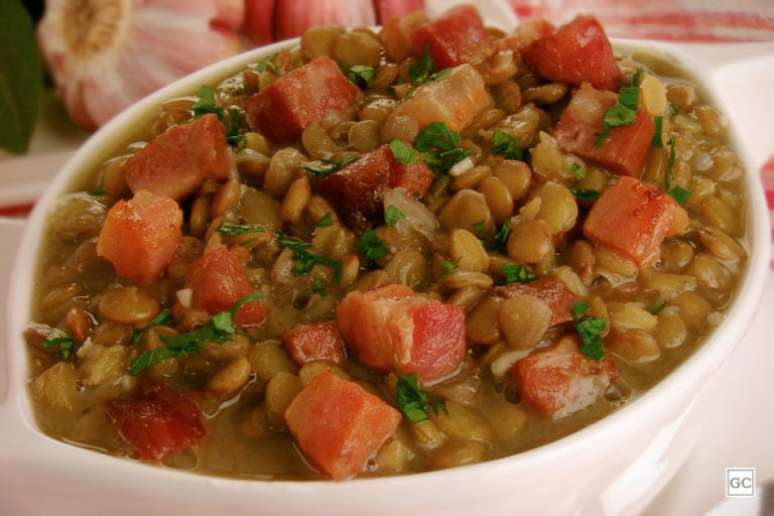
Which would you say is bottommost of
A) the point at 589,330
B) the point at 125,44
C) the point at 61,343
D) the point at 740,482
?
the point at 740,482

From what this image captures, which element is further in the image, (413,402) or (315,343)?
(315,343)

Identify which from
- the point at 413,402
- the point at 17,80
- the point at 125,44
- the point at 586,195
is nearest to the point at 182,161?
the point at 413,402

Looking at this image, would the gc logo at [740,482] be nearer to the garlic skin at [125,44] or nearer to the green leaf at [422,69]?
the green leaf at [422,69]

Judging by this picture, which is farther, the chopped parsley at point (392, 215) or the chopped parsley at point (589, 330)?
the chopped parsley at point (392, 215)

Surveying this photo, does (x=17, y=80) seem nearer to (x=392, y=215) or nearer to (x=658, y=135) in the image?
(x=392, y=215)

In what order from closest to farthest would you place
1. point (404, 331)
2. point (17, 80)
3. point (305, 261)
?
1. point (404, 331)
2. point (305, 261)
3. point (17, 80)

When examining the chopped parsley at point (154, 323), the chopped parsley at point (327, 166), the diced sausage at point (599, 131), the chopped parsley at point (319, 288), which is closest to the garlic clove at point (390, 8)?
the diced sausage at point (599, 131)
